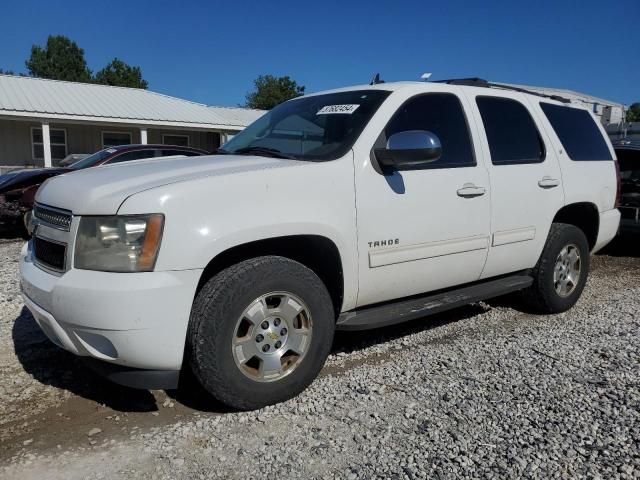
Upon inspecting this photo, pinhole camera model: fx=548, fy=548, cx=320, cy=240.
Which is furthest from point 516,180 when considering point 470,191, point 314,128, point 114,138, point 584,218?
point 114,138

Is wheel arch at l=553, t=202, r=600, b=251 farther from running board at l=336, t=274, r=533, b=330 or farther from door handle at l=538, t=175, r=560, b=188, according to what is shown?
running board at l=336, t=274, r=533, b=330

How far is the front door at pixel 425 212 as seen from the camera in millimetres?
3381

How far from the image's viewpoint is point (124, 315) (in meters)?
2.59

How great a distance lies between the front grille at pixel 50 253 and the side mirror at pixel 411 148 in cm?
193

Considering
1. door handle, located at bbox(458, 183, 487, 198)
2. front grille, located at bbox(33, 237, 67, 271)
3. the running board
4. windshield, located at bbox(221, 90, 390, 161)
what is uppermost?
windshield, located at bbox(221, 90, 390, 161)

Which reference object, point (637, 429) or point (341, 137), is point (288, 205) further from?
point (637, 429)

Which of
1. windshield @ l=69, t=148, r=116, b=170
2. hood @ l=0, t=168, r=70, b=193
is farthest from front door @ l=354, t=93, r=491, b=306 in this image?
windshield @ l=69, t=148, r=116, b=170

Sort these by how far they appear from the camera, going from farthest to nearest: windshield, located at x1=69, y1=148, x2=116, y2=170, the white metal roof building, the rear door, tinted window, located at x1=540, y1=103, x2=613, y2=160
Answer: the white metal roof building, windshield, located at x1=69, y1=148, x2=116, y2=170, tinted window, located at x1=540, y1=103, x2=613, y2=160, the rear door

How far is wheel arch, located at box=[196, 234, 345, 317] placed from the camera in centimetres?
303

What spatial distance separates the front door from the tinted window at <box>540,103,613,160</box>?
4.23 ft

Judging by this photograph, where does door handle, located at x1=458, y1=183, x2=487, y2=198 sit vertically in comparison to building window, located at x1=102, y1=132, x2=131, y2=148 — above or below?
below

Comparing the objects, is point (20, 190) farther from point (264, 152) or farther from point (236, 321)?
point (236, 321)

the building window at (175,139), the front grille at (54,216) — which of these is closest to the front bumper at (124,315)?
the front grille at (54,216)

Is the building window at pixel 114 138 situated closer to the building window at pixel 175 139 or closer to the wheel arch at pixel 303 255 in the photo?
the building window at pixel 175 139
